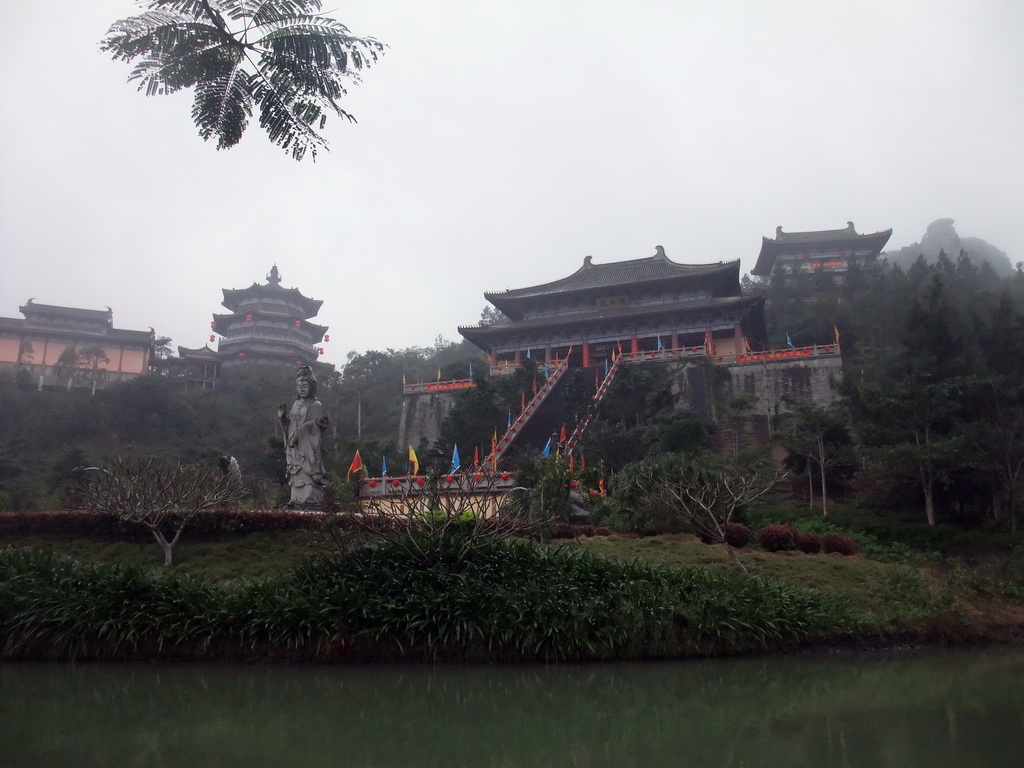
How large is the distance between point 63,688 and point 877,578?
11931mm

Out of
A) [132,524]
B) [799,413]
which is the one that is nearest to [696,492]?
[799,413]

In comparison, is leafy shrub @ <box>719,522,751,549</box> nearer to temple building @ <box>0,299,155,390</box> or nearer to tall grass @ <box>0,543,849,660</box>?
tall grass @ <box>0,543,849,660</box>

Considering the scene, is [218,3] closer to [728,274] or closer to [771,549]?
[771,549]

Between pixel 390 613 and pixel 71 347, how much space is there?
42425mm

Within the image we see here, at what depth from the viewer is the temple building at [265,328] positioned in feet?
173

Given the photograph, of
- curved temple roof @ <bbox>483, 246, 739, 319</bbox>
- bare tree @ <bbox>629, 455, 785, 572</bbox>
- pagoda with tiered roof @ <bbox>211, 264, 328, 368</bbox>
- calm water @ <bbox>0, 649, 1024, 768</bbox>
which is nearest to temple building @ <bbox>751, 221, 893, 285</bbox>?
curved temple roof @ <bbox>483, 246, 739, 319</bbox>

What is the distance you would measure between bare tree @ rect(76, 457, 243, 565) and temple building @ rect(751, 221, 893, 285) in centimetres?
4151

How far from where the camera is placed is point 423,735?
656 centimetres

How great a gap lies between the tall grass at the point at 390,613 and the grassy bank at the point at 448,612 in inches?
0.7

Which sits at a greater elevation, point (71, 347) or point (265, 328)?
point (265, 328)

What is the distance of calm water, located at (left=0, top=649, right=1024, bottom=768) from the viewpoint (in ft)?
19.4

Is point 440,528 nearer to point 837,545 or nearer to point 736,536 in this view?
point 736,536

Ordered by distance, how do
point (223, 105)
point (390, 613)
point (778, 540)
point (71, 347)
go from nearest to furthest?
point (223, 105)
point (390, 613)
point (778, 540)
point (71, 347)

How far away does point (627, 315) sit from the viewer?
1518 inches
